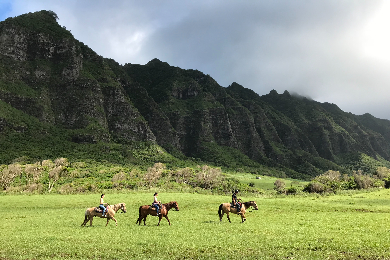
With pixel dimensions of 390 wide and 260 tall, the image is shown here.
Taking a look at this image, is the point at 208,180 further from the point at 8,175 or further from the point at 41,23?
the point at 41,23

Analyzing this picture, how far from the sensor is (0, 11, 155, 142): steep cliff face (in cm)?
14038

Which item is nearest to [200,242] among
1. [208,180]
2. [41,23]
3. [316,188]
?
Result: [208,180]

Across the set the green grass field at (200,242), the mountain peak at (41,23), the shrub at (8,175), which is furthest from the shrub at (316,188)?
the mountain peak at (41,23)

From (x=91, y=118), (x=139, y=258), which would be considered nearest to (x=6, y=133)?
(x=91, y=118)

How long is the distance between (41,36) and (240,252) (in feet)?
648

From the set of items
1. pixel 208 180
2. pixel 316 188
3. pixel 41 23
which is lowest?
pixel 316 188

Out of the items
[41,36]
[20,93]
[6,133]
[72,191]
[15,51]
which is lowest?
[72,191]

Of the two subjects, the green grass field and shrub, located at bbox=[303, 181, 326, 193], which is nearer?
the green grass field

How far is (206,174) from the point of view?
103188 millimetres

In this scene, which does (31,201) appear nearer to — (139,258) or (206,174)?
(139,258)

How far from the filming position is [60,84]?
159 metres

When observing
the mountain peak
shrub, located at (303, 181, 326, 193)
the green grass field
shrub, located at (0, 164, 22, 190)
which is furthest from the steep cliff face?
the green grass field

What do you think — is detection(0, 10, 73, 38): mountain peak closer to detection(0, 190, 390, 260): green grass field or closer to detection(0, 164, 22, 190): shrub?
detection(0, 164, 22, 190): shrub

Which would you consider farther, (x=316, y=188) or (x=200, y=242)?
(x=316, y=188)
